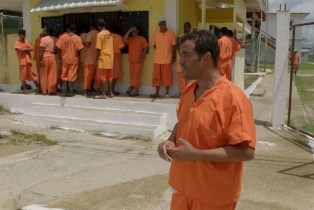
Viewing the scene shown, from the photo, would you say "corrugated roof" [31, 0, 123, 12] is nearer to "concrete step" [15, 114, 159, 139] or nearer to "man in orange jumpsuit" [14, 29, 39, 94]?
"man in orange jumpsuit" [14, 29, 39, 94]

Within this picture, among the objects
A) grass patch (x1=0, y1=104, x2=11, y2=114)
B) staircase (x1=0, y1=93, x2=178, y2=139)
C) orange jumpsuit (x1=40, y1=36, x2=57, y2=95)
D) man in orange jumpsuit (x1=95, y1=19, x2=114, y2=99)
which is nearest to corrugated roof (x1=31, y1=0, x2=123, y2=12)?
man in orange jumpsuit (x1=95, y1=19, x2=114, y2=99)

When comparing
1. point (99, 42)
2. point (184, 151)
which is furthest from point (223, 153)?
point (99, 42)

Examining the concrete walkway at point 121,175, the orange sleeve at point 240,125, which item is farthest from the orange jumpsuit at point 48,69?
the orange sleeve at point 240,125

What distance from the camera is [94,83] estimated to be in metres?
10.6

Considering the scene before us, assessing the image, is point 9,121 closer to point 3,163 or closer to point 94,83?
point 94,83

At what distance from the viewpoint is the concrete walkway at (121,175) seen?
4570mm

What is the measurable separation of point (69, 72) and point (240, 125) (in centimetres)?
798

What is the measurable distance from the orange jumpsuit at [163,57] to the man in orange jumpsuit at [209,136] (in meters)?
6.67

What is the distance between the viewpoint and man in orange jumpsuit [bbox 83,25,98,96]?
9.48 meters

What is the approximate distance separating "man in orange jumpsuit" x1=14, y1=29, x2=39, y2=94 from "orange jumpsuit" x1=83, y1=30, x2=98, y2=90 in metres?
1.70

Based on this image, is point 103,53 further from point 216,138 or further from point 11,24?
point 11,24

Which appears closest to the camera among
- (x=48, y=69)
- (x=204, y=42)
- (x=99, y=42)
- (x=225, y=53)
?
(x=204, y=42)

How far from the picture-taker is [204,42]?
2.27 m

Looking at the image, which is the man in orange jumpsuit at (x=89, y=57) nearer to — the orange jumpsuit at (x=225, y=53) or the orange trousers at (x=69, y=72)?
the orange trousers at (x=69, y=72)
